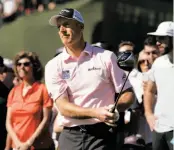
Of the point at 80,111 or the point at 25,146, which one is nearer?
the point at 80,111

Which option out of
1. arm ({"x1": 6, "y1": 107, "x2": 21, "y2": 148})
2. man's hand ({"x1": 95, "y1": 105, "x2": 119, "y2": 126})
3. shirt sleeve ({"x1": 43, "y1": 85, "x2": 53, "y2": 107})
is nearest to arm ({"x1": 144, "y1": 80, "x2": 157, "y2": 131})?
shirt sleeve ({"x1": 43, "y1": 85, "x2": 53, "y2": 107})

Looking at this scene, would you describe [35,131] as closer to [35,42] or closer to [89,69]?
[89,69]

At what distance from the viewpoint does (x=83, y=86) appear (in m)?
5.63

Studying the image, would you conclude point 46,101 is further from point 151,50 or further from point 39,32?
point 39,32

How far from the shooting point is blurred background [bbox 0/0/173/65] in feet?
43.6

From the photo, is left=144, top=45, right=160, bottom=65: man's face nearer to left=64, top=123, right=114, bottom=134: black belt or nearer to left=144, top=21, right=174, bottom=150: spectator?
left=144, top=21, right=174, bottom=150: spectator

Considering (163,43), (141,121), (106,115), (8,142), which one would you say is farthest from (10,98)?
(106,115)

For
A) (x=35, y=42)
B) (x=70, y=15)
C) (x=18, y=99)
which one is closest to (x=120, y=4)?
(x=35, y=42)

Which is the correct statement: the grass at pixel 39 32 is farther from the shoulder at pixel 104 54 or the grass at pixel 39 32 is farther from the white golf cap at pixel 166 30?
the shoulder at pixel 104 54

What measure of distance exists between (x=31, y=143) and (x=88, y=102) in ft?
7.87

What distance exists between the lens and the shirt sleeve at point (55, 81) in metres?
5.70

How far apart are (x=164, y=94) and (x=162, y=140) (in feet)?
1.60

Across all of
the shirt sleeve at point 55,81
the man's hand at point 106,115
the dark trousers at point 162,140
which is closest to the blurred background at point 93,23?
the dark trousers at point 162,140

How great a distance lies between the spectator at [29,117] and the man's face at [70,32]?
2.34m
